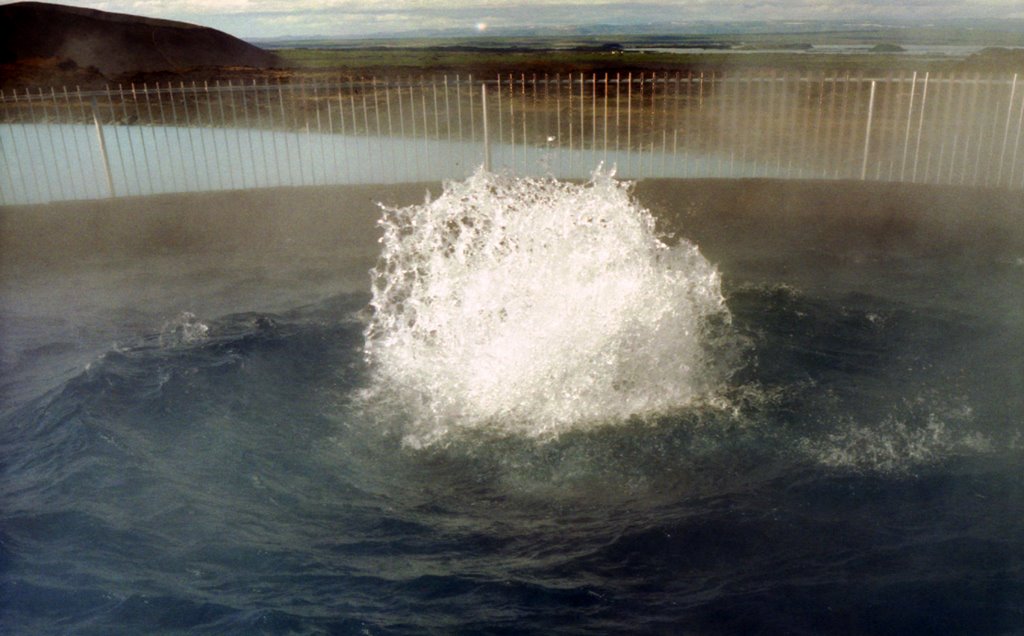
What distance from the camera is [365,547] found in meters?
4.75

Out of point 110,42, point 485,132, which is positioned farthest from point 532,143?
point 110,42

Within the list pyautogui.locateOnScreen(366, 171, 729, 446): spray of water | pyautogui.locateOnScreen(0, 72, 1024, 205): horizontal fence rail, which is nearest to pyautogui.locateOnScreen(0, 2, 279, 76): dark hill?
pyautogui.locateOnScreen(0, 72, 1024, 205): horizontal fence rail

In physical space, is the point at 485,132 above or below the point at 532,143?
above

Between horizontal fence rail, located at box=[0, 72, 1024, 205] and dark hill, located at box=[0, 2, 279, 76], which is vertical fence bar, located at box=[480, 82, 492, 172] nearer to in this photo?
horizontal fence rail, located at box=[0, 72, 1024, 205]

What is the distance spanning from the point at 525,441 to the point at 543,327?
127cm

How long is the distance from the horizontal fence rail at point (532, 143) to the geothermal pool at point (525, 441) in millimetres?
3757

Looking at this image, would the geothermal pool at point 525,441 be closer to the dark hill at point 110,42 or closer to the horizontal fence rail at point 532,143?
the horizontal fence rail at point 532,143

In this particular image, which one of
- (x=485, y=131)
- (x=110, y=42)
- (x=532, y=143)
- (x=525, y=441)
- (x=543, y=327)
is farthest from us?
(x=110, y=42)

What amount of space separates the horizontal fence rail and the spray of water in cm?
405

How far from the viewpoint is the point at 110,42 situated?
3362cm

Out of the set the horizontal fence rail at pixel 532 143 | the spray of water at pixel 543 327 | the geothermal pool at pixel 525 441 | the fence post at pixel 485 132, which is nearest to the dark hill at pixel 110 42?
the horizontal fence rail at pixel 532 143

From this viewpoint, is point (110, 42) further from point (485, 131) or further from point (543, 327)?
point (543, 327)

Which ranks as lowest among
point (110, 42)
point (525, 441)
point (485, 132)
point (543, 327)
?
point (525, 441)

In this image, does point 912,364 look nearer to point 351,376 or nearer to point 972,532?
point 972,532
